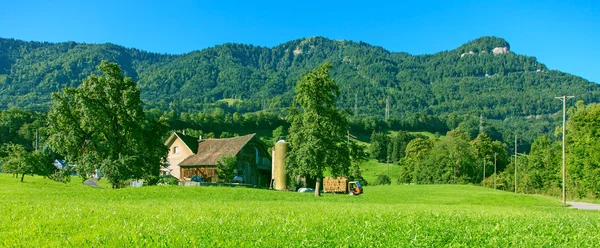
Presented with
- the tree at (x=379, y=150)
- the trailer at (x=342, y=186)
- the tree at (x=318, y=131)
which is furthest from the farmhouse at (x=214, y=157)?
the tree at (x=379, y=150)

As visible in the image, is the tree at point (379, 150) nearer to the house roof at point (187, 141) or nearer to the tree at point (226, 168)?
the house roof at point (187, 141)

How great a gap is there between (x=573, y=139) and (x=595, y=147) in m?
6.55

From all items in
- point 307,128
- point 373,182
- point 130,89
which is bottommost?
point 373,182

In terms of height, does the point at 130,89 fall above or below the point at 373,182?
above

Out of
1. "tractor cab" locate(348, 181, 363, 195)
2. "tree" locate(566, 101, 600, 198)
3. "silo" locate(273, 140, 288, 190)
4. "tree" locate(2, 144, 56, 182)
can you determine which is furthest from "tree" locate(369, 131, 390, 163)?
"tree" locate(2, 144, 56, 182)

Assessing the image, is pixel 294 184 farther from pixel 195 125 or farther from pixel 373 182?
pixel 195 125

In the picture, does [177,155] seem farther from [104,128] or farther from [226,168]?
[104,128]

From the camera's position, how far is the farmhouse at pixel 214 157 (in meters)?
62.6

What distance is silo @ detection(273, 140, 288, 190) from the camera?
194 ft

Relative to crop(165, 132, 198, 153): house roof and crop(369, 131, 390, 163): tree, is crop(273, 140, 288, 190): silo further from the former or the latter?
crop(369, 131, 390, 163): tree

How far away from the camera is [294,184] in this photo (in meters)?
58.5

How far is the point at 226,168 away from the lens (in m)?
57.8

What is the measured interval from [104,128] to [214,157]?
918 inches

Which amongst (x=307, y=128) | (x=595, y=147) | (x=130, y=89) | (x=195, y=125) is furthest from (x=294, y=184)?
(x=195, y=125)
